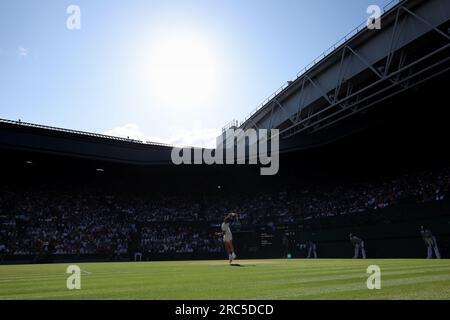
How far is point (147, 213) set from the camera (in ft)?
152

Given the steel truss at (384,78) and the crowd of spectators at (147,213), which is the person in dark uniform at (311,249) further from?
the steel truss at (384,78)

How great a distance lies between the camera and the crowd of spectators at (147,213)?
36719 millimetres

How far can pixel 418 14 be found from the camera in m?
22.1

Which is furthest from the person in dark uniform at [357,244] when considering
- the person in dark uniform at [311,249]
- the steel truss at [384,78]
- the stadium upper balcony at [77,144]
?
the stadium upper balcony at [77,144]

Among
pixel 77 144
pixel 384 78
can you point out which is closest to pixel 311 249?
pixel 384 78

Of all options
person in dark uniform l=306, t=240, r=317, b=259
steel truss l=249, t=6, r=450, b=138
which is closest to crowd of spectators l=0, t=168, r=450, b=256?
person in dark uniform l=306, t=240, r=317, b=259

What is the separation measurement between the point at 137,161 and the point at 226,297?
127 feet

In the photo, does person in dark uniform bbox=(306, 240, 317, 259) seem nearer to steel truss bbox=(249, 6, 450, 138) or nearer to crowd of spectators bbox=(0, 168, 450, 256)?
crowd of spectators bbox=(0, 168, 450, 256)

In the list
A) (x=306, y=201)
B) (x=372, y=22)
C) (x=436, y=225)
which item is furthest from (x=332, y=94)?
(x=306, y=201)

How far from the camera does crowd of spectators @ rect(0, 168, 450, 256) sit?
3672cm

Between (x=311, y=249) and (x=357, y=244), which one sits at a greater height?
(x=357, y=244)

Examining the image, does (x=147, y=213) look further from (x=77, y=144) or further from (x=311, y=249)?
(x=311, y=249)

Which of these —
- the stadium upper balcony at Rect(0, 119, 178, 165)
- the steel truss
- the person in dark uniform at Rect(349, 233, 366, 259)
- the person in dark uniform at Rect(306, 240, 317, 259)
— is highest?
the steel truss
